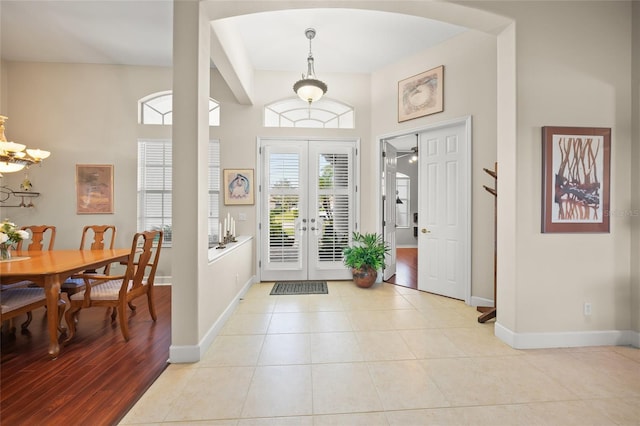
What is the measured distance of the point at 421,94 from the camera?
13.1ft

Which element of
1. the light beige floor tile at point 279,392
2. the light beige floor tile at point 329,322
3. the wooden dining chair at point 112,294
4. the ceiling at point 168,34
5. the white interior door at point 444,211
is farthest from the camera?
the white interior door at point 444,211

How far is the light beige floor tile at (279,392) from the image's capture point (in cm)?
167

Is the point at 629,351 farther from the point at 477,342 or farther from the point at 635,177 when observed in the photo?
the point at 635,177

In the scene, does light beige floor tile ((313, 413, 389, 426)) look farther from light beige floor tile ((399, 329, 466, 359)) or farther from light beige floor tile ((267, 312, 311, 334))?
light beige floor tile ((267, 312, 311, 334))

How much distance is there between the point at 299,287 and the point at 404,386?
2.54 metres

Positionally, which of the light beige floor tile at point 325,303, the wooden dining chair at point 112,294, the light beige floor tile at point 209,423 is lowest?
the light beige floor tile at point 209,423

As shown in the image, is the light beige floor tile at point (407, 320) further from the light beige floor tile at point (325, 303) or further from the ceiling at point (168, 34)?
the ceiling at point (168, 34)

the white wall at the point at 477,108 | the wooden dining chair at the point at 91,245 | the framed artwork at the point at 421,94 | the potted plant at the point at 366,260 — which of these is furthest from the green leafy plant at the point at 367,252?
the wooden dining chair at the point at 91,245

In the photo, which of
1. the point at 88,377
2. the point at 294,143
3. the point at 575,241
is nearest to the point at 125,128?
the point at 294,143

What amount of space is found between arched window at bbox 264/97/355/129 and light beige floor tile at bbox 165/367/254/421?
12.4 feet

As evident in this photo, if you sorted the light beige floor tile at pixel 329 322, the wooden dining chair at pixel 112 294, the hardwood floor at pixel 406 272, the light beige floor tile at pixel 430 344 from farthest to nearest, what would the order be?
the hardwood floor at pixel 406 272
the light beige floor tile at pixel 329 322
the wooden dining chair at pixel 112 294
the light beige floor tile at pixel 430 344

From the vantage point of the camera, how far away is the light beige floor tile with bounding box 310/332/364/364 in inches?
88.1

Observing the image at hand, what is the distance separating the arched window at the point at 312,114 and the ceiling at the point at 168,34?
53cm

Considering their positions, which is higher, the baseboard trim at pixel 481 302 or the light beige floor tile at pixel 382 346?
the baseboard trim at pixel 481 302
